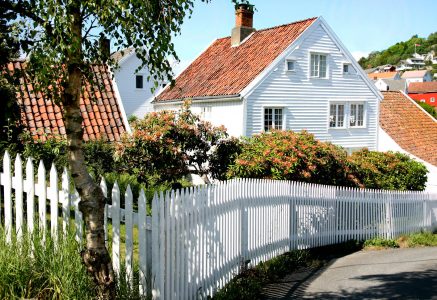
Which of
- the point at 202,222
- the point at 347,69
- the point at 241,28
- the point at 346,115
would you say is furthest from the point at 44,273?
the point at 347,69

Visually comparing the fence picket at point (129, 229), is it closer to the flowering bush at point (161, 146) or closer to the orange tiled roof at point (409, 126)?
the flowering bush at point (161, 146)

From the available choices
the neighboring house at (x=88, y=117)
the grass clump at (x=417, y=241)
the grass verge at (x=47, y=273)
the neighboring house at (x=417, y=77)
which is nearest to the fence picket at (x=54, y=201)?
the grass verge at (x=47, y=273)

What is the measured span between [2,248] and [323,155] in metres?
9.55

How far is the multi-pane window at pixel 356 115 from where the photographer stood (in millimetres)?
27814

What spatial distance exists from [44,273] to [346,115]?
24161 mm

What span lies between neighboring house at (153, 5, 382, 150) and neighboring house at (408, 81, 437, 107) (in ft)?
258

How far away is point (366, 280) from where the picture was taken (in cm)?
849

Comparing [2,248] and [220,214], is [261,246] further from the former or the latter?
[2,248]

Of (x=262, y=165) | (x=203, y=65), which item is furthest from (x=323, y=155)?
(x=203, y=65)

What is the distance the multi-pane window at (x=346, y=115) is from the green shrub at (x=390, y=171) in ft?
27.8

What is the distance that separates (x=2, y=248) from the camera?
17.9 ft

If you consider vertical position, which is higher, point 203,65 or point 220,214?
point 203,65

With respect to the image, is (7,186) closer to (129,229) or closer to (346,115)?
(129,229)

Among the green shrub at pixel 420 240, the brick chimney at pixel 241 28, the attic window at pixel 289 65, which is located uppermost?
the brick chimney at pixel 241 28
